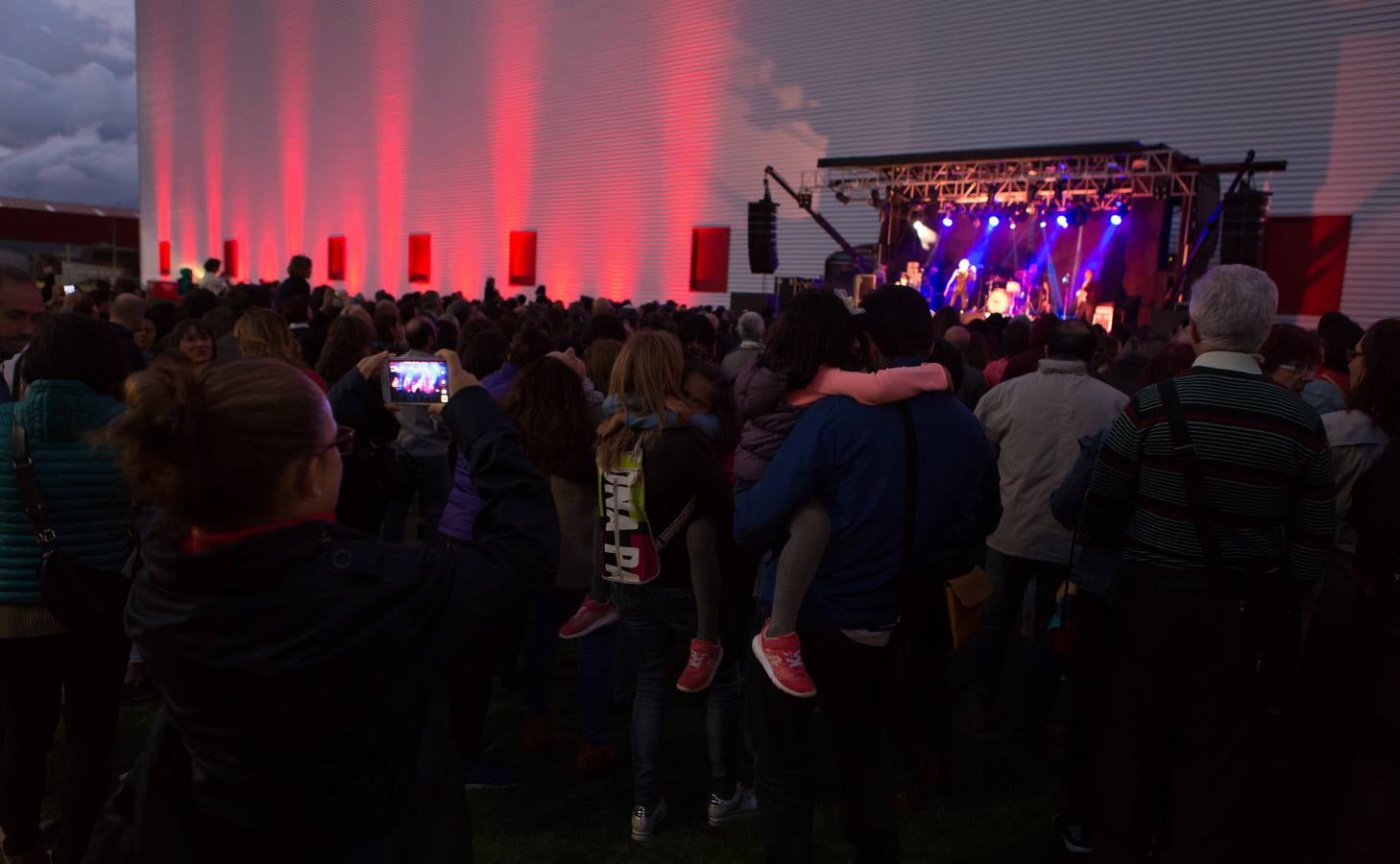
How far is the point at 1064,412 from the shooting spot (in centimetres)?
342

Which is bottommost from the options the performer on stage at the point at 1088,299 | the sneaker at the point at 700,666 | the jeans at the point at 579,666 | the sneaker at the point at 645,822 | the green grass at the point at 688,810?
the green grass at the point at 688,810

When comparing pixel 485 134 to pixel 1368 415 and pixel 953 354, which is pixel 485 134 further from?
pixel 1368 415

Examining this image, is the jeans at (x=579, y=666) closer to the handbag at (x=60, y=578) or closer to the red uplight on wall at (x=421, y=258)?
the handbag at (x=60, y=578)

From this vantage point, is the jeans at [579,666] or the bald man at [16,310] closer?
the bald man at [16,310]

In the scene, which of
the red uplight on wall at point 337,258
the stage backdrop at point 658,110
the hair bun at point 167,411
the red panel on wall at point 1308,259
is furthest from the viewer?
the red uplight on wall at point 337,258

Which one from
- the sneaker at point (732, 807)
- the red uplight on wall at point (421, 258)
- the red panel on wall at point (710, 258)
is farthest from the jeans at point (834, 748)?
the red uplight on wall at point (421, 258)

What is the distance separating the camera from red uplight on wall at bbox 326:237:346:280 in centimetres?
2333

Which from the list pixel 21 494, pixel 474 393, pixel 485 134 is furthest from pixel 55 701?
pixel 485 134

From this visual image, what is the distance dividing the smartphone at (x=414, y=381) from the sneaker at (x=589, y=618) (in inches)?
54.8

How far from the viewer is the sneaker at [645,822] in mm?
2850

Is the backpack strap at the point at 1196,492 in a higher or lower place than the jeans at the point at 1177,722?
higher

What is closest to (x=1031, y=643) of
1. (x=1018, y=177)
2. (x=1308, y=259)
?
(x=1308, y=259)

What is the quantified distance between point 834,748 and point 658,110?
16287 mm

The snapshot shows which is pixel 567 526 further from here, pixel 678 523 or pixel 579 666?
pixel 678 523
